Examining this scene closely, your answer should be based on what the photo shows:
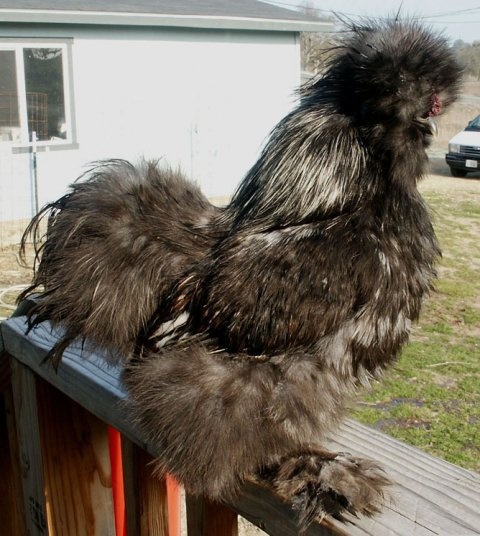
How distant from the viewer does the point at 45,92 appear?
1342 cm

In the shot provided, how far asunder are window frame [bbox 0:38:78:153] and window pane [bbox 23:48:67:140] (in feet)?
0.29

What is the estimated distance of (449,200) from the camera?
15.5 metres

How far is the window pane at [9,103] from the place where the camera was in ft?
42.4

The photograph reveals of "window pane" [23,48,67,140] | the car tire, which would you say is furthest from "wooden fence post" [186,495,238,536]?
the car tire

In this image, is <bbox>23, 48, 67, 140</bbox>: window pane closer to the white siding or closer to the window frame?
the window frame

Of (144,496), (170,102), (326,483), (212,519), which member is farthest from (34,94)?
Result: (326,483)

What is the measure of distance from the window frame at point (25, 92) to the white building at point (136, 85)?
0.06 feet

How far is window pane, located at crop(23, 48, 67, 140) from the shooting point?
13148 millimetres

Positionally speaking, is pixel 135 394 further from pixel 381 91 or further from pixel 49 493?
pixel 381 91

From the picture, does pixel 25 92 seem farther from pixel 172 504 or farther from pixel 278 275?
pixel 278 275

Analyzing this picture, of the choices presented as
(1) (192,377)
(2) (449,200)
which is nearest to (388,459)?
(1) (192,377)

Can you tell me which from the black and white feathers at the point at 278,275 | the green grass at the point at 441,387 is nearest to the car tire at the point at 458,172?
the green grass at the point at 441,387

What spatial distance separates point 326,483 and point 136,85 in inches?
519

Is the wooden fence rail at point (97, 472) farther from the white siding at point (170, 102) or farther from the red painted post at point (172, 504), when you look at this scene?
the white siding at point (170, 102)
